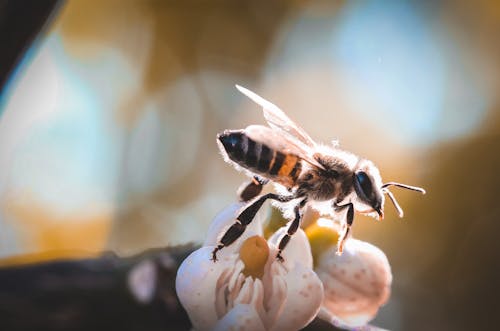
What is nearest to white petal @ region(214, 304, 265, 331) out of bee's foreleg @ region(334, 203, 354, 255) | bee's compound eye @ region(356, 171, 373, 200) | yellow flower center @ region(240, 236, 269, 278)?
yellow flower center @ region(240, 236, 269, 278)

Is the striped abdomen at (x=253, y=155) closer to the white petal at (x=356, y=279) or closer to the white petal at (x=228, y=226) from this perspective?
the white petal at (x=228, y=226)

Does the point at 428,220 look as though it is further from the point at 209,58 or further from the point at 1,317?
the point at 1,317

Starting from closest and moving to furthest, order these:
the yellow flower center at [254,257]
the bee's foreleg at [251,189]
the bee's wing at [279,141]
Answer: the yellow flower center at [254,257]
the bee's wing at [279,141]
the bee's foreleg at [251,189]

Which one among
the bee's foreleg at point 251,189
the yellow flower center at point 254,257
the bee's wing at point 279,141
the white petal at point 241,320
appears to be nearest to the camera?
the white petal at point 241,320

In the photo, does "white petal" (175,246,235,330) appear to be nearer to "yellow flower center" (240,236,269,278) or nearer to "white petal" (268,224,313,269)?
"yellow flower center" (240,236,269,278)

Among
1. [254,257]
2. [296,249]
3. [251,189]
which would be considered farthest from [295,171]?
[254,257]

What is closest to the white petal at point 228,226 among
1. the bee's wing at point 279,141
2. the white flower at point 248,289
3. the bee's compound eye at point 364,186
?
the white flower at point 248,289

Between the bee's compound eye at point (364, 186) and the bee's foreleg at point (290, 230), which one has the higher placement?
the bee's compound eye at point (364, 186)

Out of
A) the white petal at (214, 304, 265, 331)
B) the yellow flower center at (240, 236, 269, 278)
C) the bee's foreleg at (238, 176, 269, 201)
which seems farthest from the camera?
the bee's foreleg at (238, 176, 269, 201)
